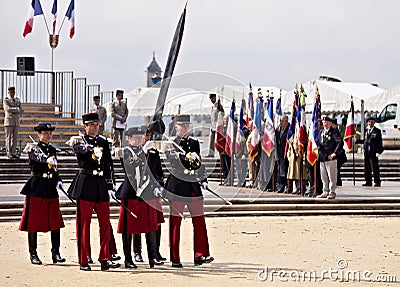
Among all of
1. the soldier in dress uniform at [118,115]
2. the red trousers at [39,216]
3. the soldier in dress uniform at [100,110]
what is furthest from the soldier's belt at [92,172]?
the soldier in dress uniform at [100,110]

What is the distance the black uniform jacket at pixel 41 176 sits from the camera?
445 inches

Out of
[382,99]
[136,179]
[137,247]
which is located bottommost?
[137,247]

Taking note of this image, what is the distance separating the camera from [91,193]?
34.8ft

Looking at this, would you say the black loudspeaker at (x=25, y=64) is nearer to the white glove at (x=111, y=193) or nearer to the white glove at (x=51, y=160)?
the white glove at (x=51, y=160)

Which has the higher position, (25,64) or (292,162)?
(25,64)

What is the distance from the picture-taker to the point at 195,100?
11.1 meters

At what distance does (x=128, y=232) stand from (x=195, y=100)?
1810 millimetres

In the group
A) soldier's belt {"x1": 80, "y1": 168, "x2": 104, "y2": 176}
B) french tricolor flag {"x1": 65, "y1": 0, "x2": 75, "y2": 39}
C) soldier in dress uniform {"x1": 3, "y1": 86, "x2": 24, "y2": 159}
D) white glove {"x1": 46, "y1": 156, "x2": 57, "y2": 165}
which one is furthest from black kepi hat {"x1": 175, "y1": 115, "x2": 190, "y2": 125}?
french tricolor flag {"x1": 65, "y1": 0, "x2": 75, "y2": 39}

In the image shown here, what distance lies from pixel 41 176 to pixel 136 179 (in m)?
1.23

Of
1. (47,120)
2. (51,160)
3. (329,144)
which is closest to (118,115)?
(47,120)

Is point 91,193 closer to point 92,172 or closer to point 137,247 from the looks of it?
point 92,172

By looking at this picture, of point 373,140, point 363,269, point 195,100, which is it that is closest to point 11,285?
point 195,100

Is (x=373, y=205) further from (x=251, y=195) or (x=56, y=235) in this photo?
(x=56, y=235)

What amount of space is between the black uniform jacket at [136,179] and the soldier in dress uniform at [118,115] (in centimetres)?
1522
